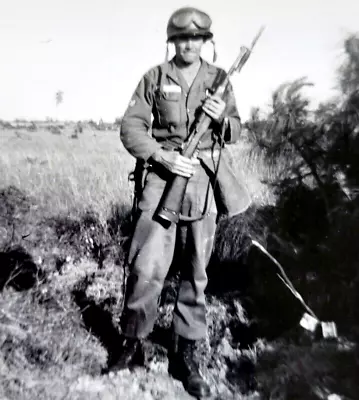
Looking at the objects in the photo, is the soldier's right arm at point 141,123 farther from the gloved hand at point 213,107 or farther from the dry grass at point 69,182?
the dry grass at point 69,182

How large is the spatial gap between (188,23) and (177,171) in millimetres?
847

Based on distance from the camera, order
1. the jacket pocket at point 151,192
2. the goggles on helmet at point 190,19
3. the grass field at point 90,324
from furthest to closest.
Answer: the jacket pocket at point 151,192 < the goggles on helmet at point 190,19 < the grass field at point 90,324

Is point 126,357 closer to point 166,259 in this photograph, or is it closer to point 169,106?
point 166,259

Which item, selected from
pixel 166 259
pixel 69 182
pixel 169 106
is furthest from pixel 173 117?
pixel 69 182

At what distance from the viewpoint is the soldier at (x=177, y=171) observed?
2.55 meters

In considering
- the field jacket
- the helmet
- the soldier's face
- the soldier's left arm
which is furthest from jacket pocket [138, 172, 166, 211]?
the helmet

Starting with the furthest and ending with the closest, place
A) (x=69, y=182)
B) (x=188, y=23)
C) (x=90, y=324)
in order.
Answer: (x=69, y=182)
(x=90, y=324)
(x=188, y=23)

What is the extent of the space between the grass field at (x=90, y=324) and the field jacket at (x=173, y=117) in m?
0.43

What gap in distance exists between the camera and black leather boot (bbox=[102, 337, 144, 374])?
8.82 feet

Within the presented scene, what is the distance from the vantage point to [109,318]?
319 cm

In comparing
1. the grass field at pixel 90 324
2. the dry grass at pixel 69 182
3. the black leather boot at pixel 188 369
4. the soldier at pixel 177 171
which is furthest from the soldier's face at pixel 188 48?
the black leather boot at pixel 188 369

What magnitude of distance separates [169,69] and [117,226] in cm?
202

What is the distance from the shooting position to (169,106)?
8.46 feet

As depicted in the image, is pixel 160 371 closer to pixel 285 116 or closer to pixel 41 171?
pixel 285 116
